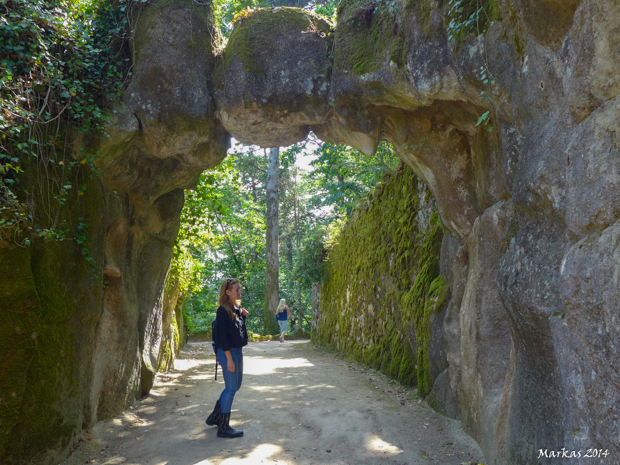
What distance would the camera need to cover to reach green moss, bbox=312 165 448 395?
655cm

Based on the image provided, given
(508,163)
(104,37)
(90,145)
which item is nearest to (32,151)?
(90,145)

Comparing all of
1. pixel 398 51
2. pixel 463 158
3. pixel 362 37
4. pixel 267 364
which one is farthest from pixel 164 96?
pixel 267 364

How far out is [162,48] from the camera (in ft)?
17.8

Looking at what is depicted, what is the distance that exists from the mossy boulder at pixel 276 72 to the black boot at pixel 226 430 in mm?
3530

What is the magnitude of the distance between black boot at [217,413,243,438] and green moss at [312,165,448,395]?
280 cm

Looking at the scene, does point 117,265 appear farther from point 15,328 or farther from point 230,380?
point 230,380

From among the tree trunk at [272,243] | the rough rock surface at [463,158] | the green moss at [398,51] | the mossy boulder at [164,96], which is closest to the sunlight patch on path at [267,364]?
the rough rock surface at [463,158]

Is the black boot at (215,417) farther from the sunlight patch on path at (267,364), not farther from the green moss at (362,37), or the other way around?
the green moss at (362,37)

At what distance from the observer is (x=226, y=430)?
4.59m

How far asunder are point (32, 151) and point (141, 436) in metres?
3.18

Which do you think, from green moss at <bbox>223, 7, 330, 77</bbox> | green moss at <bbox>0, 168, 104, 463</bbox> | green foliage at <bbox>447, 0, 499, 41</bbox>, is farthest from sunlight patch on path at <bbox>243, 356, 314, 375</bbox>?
green foliage at <bbox>447, 0, 499, 41</bbox>

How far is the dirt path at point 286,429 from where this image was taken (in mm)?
4133

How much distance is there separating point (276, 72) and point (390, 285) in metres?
4.82

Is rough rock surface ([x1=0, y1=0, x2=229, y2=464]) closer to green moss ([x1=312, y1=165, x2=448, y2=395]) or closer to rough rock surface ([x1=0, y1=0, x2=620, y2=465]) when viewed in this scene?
rough rock surface ([x1=0, y1=0, x2=620, y2=465])
